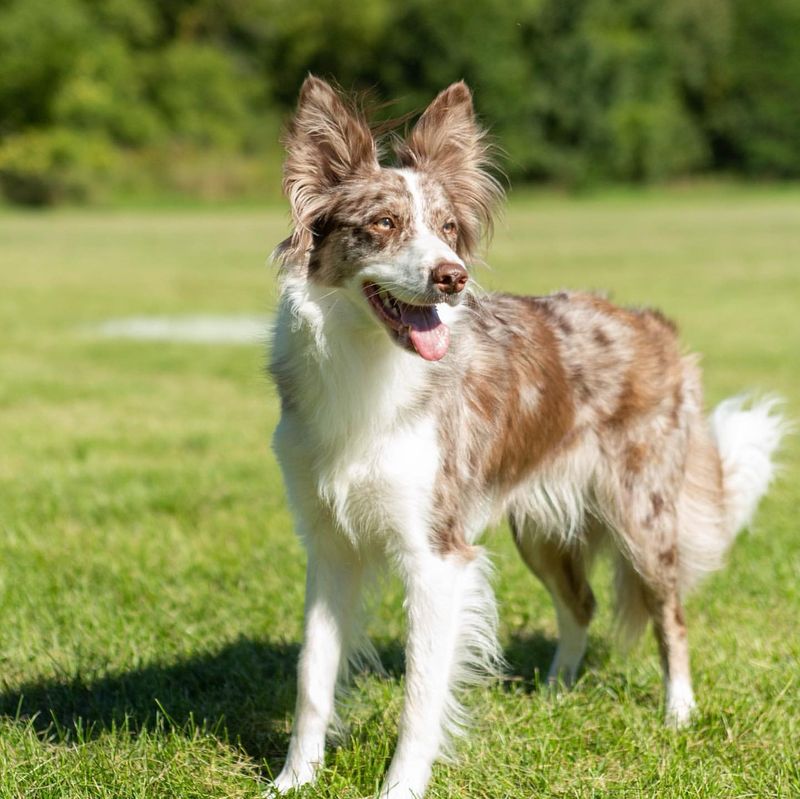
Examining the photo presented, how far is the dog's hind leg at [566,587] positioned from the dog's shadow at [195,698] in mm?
202

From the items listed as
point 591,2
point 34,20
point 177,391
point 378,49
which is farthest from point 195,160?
point 177,391

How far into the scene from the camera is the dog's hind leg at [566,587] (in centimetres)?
524

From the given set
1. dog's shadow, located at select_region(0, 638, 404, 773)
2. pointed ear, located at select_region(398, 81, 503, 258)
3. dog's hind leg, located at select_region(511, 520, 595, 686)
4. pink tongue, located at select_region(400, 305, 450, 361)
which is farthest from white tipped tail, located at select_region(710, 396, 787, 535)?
pink tongue, located at select_region(400, 305, 450, 361)

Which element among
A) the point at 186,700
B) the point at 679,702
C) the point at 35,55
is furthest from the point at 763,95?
the point at 186,700

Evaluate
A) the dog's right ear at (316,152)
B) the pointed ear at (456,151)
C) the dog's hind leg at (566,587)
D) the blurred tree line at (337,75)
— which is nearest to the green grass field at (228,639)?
the dog's hind leg at (566,587)

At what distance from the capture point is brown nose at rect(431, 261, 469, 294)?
3.67 m

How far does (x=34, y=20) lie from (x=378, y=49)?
1829 cm

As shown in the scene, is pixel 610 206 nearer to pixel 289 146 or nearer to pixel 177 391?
pixel 177 391

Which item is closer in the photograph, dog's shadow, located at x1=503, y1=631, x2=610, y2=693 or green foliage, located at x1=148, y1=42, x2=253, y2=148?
dog's shadow, located at x1=503, y1=631, x2=610, y2=693

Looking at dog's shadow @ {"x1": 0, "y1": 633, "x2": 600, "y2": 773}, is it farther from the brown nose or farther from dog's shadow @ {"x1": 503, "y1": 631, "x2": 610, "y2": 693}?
the brown nose

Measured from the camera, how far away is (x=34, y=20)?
56.8m

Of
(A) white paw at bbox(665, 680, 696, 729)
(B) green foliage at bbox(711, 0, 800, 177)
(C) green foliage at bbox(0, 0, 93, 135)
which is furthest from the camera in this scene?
(B) green foliage at bbox(711, 0, 800, 177)

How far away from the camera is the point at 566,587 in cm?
531

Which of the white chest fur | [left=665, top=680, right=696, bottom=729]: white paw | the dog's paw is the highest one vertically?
the white chest fur
